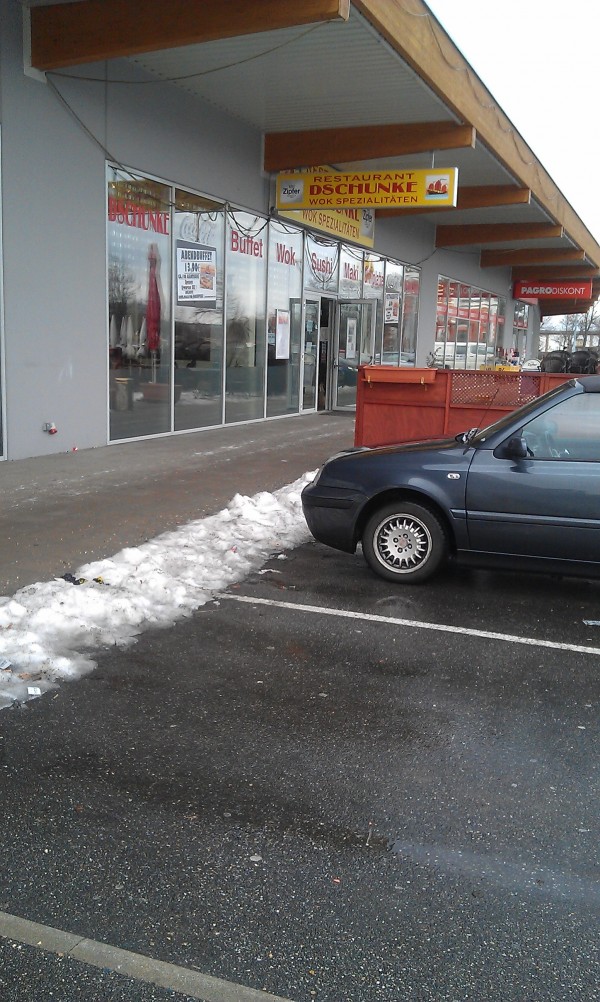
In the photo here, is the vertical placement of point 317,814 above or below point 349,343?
below

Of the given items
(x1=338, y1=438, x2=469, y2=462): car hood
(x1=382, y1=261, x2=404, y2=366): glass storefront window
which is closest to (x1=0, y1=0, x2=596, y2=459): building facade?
(x1=382, y1=261, x2=404, y2=366): glass storefront window

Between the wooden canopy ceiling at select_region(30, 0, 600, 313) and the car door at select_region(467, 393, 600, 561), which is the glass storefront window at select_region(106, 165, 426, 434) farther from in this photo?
the car door at select_region(467, 393, 600, 561)

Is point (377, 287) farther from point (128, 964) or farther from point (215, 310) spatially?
point (128, 964)

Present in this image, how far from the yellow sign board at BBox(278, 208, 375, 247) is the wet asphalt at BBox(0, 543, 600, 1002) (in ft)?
38.7

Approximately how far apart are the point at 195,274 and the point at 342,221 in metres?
5.49

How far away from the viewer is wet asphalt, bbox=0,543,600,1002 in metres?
2.57

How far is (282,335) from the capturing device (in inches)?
670

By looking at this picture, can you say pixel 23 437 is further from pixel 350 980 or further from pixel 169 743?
pixel 350 980

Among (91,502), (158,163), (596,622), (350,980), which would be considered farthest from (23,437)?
(350,980)

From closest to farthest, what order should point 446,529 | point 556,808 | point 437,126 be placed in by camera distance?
point 556,808, point 446,529, point 437,126

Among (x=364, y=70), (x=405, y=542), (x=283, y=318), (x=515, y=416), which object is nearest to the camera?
(x=515, y=416)

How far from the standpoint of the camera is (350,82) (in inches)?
466

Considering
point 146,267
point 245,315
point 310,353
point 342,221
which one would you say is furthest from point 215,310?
point 342,221

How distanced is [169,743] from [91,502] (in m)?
5.06
